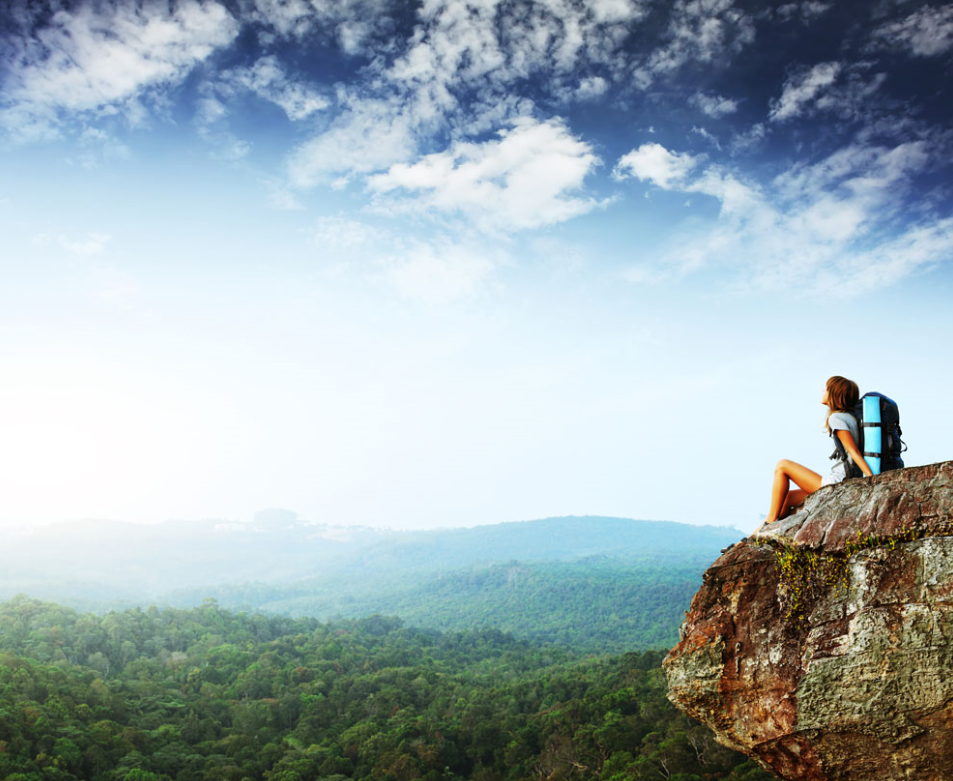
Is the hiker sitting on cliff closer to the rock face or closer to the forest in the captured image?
the rock face

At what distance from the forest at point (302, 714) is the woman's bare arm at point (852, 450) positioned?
20377mm

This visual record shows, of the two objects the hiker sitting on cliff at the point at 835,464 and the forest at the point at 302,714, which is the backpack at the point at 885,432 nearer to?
the hiker sitting on cliff at the point at 835,464

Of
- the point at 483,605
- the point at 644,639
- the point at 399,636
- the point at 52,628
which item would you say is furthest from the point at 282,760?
the point at 483,605

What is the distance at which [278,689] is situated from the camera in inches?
1806

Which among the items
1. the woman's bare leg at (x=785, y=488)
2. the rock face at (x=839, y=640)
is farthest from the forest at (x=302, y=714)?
the woman's bare leg at (x=785, y=488)

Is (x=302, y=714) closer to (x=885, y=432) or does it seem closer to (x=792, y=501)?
(x=792, y=501)

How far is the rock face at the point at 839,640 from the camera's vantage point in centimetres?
448

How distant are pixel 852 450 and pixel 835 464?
0.36 m

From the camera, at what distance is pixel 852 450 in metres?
5.32

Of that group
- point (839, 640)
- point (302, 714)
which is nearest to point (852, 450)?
point (839, 640)

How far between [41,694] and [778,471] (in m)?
43.8

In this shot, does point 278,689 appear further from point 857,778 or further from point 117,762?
point 857,778

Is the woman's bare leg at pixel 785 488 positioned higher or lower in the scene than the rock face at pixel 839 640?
higher

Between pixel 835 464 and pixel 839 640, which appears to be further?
pixel 835 464
